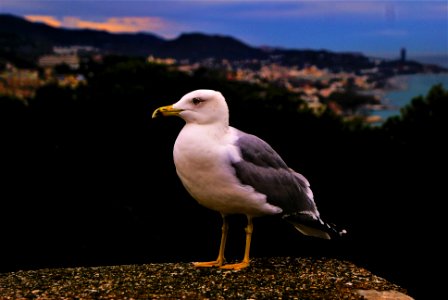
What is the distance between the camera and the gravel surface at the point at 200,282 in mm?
6891

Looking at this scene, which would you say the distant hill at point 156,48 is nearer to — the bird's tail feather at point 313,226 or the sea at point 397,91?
the sea at point 397,91

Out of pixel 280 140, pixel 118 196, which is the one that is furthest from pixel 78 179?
pixel 280 140

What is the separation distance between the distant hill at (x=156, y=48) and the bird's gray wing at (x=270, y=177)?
219ft

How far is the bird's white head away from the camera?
22.4 feet

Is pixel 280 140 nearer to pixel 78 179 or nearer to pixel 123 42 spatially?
pixel 78 179

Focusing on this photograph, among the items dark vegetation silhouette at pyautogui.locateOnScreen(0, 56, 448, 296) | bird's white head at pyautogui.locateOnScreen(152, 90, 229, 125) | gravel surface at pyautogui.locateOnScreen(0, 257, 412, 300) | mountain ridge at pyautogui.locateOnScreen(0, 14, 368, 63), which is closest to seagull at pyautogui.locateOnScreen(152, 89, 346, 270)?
bird's white head at pyautogui.locateOnScreen(152, 90, 229, 125)

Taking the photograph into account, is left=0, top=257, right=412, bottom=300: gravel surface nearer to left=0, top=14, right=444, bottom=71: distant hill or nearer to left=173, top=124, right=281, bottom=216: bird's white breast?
left=173, top=124, right=281, bottom=216: bird's white breast

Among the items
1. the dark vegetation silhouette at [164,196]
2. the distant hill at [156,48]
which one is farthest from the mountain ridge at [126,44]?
the dark vegetation silhouette at [164,196]

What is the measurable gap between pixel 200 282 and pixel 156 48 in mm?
84382

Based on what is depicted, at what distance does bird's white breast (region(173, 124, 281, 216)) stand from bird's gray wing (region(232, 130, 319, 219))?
11cm

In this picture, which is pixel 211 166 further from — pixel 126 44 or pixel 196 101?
pixel 126 44

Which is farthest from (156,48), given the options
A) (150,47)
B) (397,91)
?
(397,91)

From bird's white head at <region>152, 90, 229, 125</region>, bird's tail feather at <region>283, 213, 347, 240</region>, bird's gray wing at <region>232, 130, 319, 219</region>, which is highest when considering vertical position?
bird's white head at <region>152, 90, 229, 125</region>

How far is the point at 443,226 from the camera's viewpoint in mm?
13234
